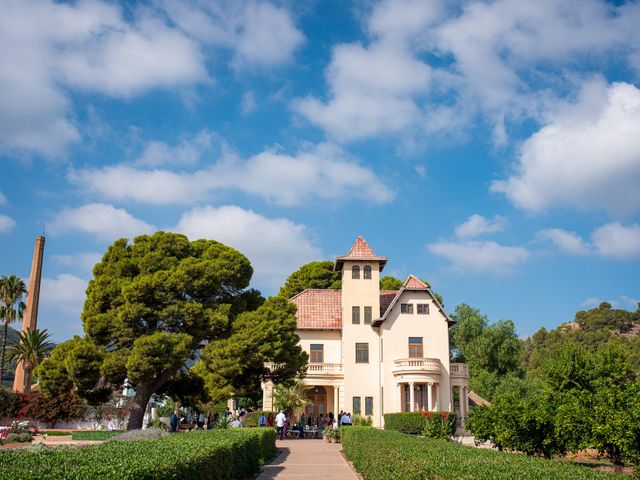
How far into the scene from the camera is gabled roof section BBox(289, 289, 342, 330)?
140 ft

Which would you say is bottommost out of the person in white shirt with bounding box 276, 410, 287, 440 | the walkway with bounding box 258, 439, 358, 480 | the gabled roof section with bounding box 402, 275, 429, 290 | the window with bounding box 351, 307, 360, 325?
the walkway with bounding box 258, 439, 358, 480

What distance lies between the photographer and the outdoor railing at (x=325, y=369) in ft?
134

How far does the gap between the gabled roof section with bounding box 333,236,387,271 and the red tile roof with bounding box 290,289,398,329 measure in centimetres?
276

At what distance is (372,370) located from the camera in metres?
40.9

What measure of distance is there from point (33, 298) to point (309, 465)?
43.4m

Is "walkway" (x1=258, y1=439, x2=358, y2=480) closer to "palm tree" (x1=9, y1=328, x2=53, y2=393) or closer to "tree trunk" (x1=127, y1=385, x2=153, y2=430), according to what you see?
"tree trunk" (x1=127, y1=385, x2=153, y2=430)

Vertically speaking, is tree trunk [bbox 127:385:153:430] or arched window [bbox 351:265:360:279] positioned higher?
arched window [bbox 351:265:360:279]

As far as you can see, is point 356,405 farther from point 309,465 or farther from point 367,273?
point 309,465

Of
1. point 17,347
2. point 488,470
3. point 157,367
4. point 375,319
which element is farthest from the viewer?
point 17,347

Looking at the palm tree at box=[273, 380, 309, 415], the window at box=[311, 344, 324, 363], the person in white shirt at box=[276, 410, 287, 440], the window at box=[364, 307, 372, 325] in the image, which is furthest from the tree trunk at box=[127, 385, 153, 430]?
the window at box=[364, 307, 372, 325]

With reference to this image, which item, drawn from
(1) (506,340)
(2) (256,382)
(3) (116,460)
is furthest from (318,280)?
(3) (116,460)

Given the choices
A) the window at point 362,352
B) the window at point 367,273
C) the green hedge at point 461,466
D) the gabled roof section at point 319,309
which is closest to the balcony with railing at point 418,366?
the window at point 362,352

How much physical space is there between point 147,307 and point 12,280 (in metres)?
32.1

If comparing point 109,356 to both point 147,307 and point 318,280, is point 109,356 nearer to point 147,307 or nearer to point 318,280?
point 147,307
